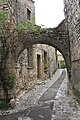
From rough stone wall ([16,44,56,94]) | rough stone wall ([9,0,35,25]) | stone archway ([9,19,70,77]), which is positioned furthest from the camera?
rough stone wall ([16,44,56,94])

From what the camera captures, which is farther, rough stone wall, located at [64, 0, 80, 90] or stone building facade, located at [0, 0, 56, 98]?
stone building facade, located at [0, 0, 56, 98]

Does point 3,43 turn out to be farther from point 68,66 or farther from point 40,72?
point 40,72

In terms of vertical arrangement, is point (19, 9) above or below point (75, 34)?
above

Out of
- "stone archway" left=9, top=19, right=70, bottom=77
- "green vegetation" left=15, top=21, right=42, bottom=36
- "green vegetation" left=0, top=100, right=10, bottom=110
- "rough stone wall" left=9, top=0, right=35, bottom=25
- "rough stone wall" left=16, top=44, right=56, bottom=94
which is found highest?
"rough stone wall" left=9, top=0, right=35, bottom=25

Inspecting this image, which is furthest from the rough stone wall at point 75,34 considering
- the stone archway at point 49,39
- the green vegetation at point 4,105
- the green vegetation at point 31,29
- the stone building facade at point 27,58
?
→ the stone building facade at point 27,58

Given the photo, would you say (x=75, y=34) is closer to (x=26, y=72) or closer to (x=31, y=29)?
(x=31, y=29)

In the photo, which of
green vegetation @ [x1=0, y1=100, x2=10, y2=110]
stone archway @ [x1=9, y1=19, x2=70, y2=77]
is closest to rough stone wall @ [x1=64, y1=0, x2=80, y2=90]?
stone archway @ [x1=9, y1=19, x2=70, y2=77]

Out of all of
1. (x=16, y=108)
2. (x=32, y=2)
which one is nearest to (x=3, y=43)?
(x=16, y=108)

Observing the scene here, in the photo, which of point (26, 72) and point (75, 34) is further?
point (26, 72)

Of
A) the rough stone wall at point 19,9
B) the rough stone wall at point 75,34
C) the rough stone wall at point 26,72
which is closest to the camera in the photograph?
the rough stone wall at point 75,34

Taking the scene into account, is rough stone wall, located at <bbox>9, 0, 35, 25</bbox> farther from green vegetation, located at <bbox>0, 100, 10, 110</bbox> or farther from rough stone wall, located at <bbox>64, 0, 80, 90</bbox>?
green vegetation, located at <bbox>0, 100, 10, 110</bbox>

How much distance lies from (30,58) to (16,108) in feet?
18.5

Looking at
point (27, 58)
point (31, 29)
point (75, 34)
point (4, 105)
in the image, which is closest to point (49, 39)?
point (31, 29)

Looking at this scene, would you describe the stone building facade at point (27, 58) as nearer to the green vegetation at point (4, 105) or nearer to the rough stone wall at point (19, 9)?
the rough stone wall at point (19, 9)
